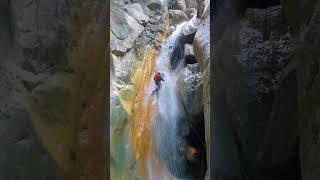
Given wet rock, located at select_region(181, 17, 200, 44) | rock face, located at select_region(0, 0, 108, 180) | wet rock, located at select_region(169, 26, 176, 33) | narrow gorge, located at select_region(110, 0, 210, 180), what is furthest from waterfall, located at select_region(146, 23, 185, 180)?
rock face, located at select_region(0, 0, 108, 180)

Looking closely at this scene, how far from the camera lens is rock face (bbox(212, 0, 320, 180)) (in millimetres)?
1521

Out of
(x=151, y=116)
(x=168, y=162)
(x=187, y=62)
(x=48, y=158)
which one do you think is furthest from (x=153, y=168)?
(x=48, y=158)

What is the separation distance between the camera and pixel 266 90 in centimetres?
238

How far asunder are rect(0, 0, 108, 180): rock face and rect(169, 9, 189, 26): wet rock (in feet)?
28.7

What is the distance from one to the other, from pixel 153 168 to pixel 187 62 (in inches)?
109

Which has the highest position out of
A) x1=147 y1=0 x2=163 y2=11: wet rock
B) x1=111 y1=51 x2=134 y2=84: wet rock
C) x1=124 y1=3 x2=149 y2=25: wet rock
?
x1=147 y1=0 x2=163 y2=11: wet rock

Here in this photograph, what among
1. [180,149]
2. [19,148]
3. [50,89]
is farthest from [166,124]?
[19,148]

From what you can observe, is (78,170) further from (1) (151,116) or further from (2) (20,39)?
(1) (151,116)

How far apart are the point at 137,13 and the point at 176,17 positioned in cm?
224

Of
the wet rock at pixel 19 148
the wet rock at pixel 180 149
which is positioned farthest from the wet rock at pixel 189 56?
the wet rock at pixel 19 148

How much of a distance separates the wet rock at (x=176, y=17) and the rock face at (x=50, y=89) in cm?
875

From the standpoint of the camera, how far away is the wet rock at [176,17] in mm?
11343

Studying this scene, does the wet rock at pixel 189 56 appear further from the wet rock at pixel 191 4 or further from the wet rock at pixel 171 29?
the wet rock at pixel 191 4

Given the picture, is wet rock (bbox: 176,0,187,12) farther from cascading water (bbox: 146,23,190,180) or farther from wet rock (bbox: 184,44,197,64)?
cascading water (bbox: 146,23,190,180)
